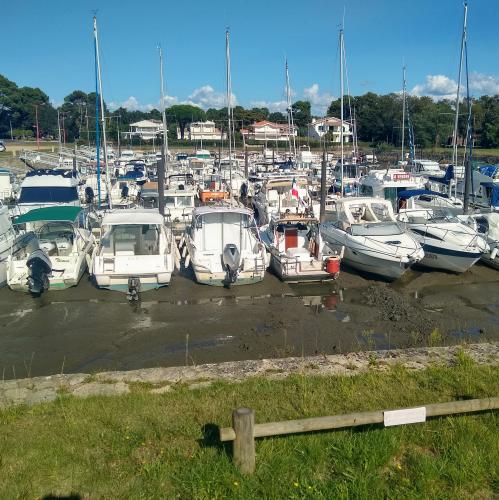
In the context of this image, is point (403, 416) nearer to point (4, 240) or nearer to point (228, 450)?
point (228, 450)

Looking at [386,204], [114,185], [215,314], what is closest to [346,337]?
[215,314]

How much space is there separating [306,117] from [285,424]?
10640cm

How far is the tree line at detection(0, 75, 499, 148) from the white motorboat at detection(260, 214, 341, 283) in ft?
137

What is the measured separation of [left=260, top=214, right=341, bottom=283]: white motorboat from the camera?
53.0 feet

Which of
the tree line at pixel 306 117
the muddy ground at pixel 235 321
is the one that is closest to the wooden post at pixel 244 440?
the muddy ground at pixel 235 321

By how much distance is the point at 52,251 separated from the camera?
16719 millimetres

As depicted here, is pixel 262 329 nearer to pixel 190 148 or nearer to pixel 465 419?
pixel 465 419

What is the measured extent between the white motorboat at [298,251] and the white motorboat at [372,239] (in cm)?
88

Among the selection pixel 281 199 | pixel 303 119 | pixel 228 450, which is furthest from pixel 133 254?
pixel 303 119

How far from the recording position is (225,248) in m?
16.0

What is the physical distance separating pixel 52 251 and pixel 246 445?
13645mm

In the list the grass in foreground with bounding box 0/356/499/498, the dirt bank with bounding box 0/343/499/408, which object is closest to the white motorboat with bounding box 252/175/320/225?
the dirt bank with bounding box 0/343/499/408

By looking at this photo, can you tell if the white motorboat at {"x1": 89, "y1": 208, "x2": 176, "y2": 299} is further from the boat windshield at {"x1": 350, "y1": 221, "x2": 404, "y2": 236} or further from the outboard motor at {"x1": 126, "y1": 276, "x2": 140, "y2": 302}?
the boat windshield at {"x1": 350, "y1": 221, "x2": 404, "y2": 236}

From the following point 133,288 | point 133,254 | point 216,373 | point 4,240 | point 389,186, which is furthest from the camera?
point 389,186
